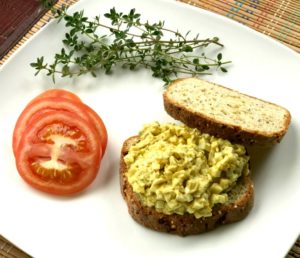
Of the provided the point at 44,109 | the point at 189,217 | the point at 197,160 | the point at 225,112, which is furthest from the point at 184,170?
the point at 44,109

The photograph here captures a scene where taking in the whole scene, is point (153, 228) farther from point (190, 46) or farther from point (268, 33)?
point (268, 33)

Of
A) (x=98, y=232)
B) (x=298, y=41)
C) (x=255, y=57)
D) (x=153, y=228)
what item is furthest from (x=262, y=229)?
(x=298, y=41)

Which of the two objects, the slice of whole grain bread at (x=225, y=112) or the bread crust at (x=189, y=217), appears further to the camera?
the slice of whole grain bread at (x=225, y=112)

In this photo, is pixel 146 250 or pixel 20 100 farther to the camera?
pixel 20 100

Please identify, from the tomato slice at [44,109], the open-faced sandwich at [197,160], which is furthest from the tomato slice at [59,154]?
the open-faced sandwich at [197,160]

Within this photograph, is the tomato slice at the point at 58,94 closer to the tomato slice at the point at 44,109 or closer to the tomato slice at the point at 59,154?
the tomato slice at the point at 44,109

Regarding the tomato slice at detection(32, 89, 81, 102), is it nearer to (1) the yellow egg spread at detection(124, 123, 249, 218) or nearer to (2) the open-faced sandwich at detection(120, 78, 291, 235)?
(2) the open-faced sandwich at detection(120, 78, 291, 235)
